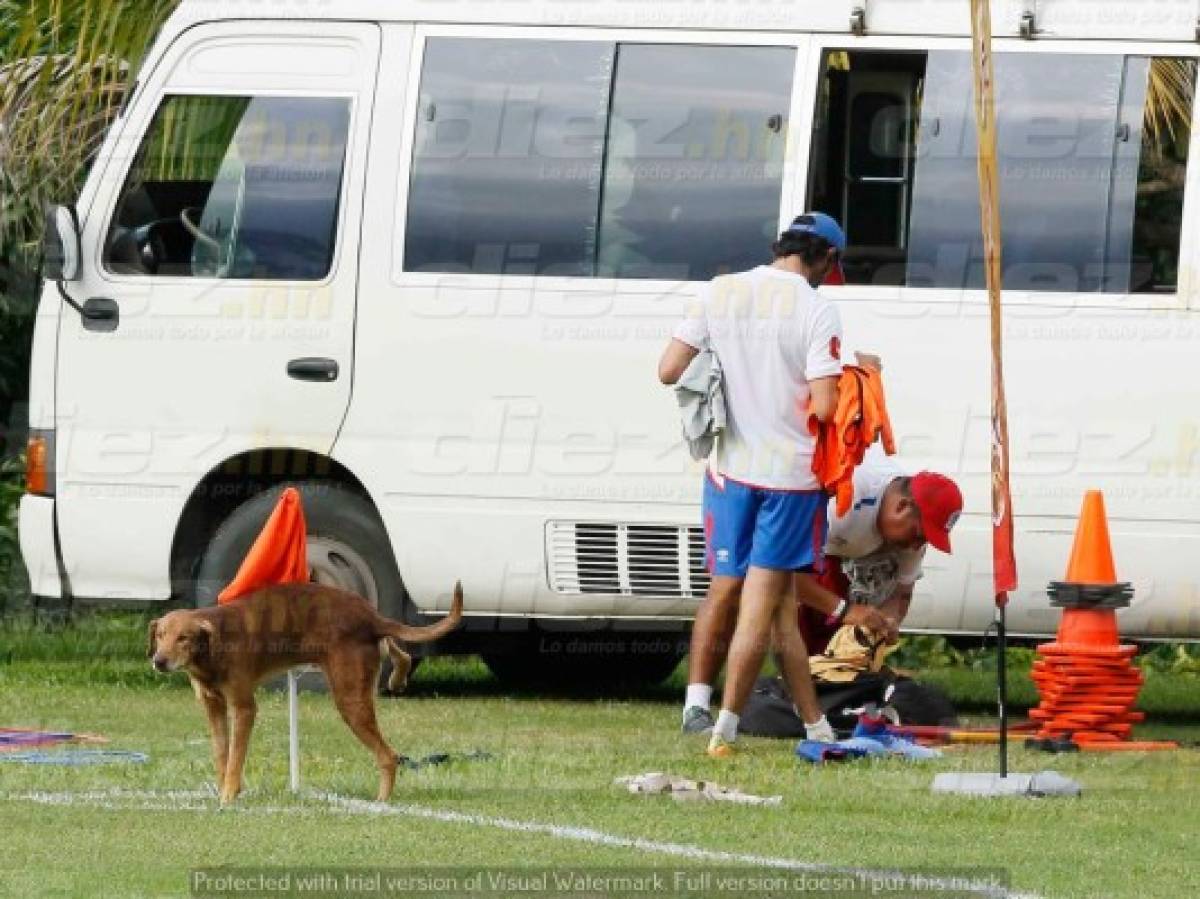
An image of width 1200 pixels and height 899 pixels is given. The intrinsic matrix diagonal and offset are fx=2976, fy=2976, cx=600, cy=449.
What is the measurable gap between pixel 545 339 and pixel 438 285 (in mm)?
518

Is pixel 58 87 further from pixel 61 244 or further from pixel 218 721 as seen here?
pixel 218 721

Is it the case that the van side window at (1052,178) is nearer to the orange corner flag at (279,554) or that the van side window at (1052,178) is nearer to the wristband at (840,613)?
the wristband at (840,613)

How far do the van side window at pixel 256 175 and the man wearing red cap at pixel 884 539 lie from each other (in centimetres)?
264

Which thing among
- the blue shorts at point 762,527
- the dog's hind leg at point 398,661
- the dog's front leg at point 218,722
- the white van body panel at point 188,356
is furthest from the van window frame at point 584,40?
the dog's front leg at point 218,722

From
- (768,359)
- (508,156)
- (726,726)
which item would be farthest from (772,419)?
(508,156)

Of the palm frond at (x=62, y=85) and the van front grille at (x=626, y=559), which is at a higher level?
the palm frond at (x=62, y=85)

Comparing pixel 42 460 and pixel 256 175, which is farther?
pixel 42 460

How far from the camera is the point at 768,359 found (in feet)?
35.2

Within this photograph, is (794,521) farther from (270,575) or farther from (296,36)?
(296,36)

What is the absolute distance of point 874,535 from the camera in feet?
37.2

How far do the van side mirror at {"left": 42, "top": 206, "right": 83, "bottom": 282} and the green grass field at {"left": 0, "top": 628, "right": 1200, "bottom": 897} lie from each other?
183 cm

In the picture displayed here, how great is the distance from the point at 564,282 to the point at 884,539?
72.9 inches

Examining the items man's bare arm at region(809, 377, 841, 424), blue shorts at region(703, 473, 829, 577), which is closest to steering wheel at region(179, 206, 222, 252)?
blue shorts at region(703, 473, 829, 577)

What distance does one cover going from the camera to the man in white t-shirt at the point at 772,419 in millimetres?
10617
